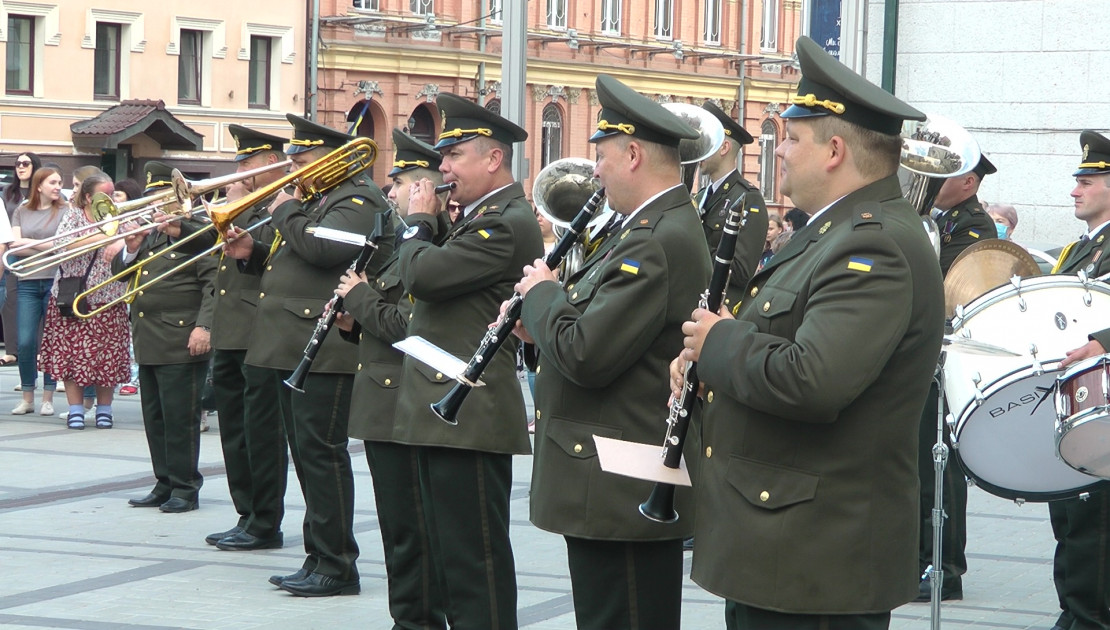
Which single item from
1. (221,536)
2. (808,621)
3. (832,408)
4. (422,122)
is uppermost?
(422,122)

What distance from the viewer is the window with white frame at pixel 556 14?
42625 millimetres

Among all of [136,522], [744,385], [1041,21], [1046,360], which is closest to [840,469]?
[744,385]

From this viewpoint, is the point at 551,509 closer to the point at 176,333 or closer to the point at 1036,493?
the point at 1036,493

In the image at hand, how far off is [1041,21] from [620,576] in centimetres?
947

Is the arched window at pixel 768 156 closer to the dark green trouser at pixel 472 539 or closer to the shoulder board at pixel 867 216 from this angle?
the dark green trouser at pixel 472 539

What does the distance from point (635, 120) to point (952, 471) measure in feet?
11.2

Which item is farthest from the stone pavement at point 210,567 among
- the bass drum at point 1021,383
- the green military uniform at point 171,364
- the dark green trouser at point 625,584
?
the dark green trouser at point 625,584

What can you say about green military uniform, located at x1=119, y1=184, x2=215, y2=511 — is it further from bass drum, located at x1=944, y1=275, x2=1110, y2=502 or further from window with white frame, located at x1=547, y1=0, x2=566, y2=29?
window with white frame, located at x1=547, y1=0, x2=566, y2=29

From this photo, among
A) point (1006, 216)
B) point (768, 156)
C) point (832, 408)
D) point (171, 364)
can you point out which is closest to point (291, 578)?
point (171, 364)

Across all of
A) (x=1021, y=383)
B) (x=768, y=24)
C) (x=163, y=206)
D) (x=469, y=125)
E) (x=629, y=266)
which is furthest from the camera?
(x=768, y=24)

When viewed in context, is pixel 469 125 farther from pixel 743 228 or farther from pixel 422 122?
pixel 422 122

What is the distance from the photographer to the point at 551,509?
4.52 m

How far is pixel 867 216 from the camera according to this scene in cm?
351

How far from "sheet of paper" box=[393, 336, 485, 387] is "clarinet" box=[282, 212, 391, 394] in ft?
3.37
